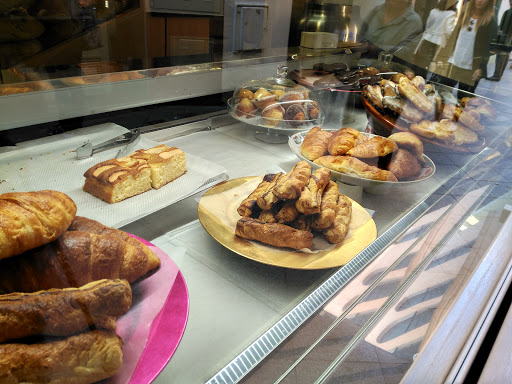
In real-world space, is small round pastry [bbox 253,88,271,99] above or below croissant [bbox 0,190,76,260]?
below

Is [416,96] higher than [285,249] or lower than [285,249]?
higher

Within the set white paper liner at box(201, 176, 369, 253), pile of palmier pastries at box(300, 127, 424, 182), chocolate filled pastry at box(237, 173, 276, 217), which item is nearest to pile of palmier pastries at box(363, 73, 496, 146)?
pile of palmier pastries at box(300, 127, 424, 182)

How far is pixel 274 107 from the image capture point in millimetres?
1172

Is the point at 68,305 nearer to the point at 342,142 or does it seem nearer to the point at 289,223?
the point at 289,223

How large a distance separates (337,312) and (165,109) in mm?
666

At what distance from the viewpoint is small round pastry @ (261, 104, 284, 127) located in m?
1.14

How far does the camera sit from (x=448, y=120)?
1.18 m

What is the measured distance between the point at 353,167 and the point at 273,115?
13.8 inches

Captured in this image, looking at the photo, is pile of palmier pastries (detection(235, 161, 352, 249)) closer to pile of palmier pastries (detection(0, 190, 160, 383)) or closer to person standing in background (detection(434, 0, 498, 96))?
pile of palmier pastries (detection(0, 190, 160, 383))

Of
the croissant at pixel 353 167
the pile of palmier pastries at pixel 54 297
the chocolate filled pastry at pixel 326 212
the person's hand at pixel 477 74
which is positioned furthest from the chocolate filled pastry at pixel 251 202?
the person's hand at pixel 477 74

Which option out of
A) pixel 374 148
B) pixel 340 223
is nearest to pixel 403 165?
pixel 374 148

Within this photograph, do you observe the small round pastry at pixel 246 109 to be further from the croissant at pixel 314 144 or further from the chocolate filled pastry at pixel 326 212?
the chocolate filled pastry at pixel 326 212

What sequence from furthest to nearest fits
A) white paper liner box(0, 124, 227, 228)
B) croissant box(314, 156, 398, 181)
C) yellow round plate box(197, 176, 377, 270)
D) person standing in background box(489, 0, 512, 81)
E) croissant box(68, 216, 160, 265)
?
person standing in background box(489, 0, 512, 81) → croissant box(314, 156, 398, 181) → yellow round plate box(197, 176, 377, 270) → white paper liner box(0, 124, 227, 228) → croissant box(68, 216, 160, 265)

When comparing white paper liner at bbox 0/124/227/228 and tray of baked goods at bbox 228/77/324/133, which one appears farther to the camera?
tray of baked goods at bbox 228/77/324/133
